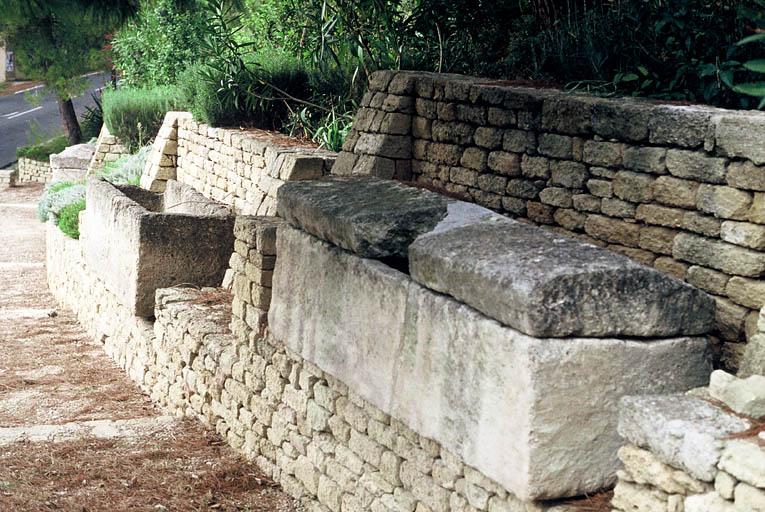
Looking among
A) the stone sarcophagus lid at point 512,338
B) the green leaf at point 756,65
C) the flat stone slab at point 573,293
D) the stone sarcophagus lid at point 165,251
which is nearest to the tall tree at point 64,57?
the stone sarcophagus lid at point 165,251

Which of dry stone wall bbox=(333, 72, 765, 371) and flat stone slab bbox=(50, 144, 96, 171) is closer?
dry stone wall bbox=(333, 72, 765, 371)

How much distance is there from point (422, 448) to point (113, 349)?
19.5ft

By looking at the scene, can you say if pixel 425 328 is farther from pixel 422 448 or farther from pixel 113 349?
pixel 113 349

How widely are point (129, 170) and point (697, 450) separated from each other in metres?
11.3

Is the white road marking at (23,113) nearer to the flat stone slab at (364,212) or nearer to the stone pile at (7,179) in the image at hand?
the stone pile at (7,179)

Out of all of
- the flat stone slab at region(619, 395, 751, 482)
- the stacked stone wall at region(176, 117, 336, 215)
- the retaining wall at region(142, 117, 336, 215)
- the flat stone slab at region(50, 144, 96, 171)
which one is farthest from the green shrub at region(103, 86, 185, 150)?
the flat stone slab at region(619, 395, 751, 482)

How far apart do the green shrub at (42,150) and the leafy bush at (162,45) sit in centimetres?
650

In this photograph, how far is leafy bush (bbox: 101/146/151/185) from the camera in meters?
13.4

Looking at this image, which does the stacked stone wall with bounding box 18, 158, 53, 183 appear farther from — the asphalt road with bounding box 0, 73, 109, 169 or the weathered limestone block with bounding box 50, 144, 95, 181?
the weathered limestone block with bounding box 50, 144, 95, 181

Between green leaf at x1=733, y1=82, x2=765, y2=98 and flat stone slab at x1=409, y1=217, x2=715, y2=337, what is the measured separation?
1.22m

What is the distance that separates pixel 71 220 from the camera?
12.6 m

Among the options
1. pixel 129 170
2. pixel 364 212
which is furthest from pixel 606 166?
pixel 129 170

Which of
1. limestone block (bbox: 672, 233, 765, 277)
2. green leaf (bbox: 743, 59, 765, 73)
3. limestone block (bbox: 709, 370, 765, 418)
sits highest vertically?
green leaf (bbox: 743, 59, 765, 73)

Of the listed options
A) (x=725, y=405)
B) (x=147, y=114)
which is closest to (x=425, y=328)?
(x=725, y=405)
